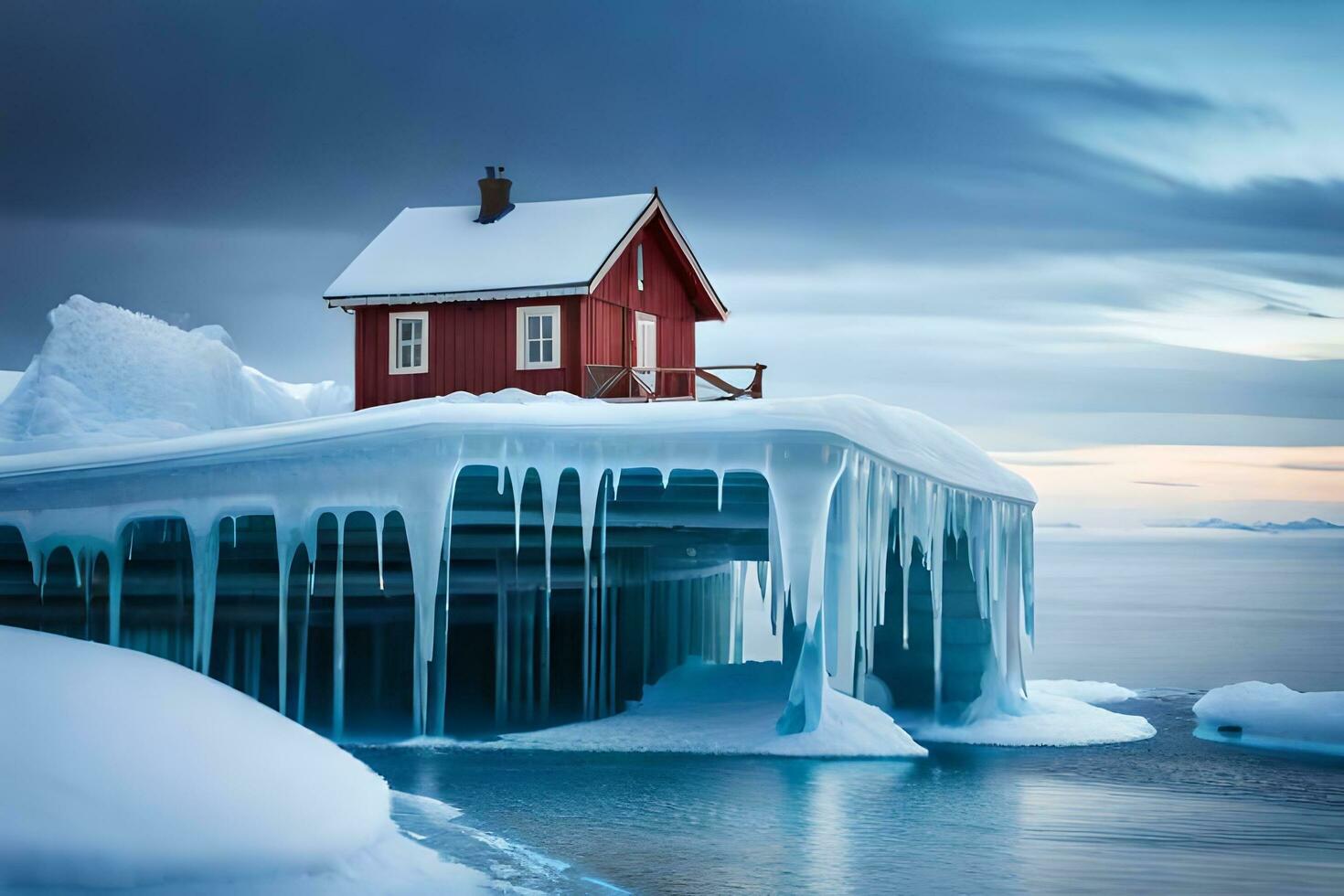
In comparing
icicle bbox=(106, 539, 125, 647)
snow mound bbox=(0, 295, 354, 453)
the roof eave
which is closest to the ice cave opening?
icicle bbox=(106, 539, 125, 647)

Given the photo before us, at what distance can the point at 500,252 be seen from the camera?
23672mm

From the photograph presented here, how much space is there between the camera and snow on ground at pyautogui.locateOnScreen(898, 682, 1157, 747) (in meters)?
18.8

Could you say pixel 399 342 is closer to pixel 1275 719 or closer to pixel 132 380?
pixel 132 380

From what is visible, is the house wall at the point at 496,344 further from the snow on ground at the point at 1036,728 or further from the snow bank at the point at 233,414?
the snow on ground at the point at 1036,728

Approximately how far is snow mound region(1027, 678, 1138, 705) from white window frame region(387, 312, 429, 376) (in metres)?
11.7

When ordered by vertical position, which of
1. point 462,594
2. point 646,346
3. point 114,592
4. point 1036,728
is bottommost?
point 1036,728

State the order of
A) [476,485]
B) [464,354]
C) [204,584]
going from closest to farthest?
1. [204,584]
2. [476,485]
3. [464,354]

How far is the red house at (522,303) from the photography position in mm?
22234

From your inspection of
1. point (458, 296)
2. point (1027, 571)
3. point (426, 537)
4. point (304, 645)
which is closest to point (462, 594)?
point (304, 645)

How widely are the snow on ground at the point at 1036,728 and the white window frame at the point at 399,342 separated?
9.58 m

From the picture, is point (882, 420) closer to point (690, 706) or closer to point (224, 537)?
point (690, 706)

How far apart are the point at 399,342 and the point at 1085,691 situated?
44.8ft

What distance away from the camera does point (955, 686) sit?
818 inches

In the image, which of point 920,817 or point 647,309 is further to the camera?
point 647,309
